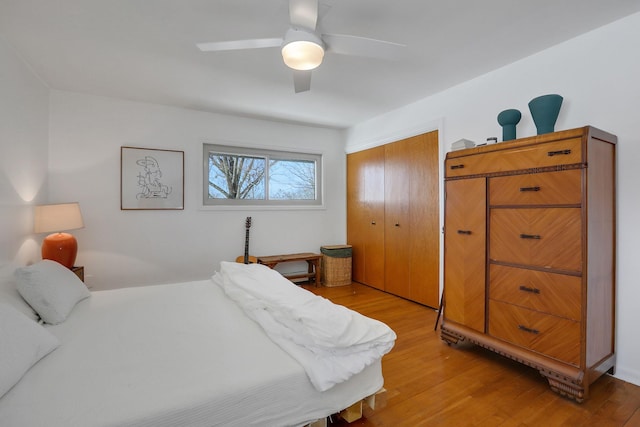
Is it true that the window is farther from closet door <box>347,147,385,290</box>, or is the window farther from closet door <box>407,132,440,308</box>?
closet door <box>407,132,440,308</box>

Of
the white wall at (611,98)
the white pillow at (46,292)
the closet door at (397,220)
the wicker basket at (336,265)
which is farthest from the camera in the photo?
the wicker basket at (336,265)

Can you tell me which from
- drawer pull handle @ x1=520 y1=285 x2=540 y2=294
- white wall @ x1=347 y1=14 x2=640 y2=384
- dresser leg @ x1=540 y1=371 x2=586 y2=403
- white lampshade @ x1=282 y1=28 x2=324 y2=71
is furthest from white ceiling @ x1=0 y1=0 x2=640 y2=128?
dresser leg @ x1=540 y1=371 x2=586 y2=403

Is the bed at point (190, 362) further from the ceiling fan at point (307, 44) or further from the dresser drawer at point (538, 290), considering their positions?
the ceiling fan at point (307, 44)

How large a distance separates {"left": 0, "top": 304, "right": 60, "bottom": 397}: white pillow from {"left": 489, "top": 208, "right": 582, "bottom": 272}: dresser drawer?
105 inches

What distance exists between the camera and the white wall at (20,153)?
2.28 meters

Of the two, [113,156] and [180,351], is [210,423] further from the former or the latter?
[113,156]

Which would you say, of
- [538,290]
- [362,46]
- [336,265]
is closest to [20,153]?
[362,46]

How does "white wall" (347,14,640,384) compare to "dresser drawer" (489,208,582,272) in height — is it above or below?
above

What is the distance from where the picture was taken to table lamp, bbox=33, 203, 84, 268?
273 centimetres

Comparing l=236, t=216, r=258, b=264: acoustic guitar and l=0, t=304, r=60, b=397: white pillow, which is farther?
l=236, t=216, r=258, b=264: acoustic guitar

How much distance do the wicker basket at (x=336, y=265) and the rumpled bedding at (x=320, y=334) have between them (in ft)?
8.43

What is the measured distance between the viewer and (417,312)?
3.34 metres

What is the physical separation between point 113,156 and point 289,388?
3475 millimetres

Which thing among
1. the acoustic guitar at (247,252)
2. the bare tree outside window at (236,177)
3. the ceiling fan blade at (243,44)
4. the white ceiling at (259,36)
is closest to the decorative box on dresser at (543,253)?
the white ceiling at (259,36)
